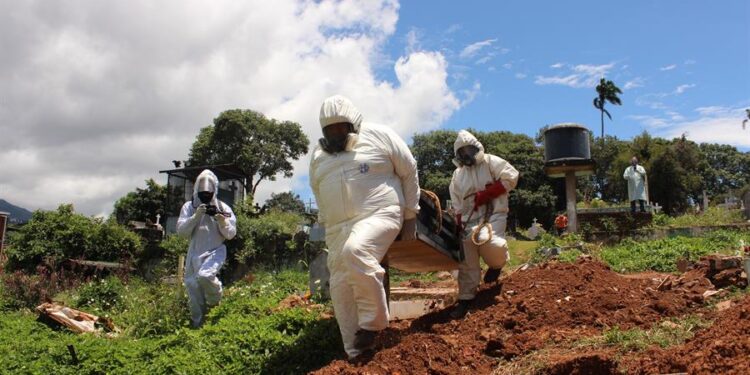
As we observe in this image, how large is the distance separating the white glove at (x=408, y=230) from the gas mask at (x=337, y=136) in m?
0.77

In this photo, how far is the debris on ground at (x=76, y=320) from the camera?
786 centimetres

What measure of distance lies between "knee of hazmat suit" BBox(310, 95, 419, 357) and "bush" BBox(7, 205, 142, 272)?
12.0m

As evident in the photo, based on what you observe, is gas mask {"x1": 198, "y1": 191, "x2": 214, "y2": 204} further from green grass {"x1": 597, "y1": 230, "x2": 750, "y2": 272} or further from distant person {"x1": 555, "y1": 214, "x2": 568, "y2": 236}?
distant person {"x1": 555, "y1": 214, "x2": 568, "y2": 236}

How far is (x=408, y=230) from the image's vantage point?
5008mm

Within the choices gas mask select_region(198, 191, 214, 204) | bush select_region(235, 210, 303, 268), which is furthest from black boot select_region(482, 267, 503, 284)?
bush select_region(235, 210, 303, 268)

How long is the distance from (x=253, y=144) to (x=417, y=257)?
94.9 feet

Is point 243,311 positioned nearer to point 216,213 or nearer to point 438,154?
point 216,213

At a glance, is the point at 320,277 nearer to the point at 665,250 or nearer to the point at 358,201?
the point at 358,201

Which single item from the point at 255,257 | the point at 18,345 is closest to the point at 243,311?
the point at 18,345

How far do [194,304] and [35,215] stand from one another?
35.4 ft

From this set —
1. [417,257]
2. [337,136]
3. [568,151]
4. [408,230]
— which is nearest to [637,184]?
[568,151]

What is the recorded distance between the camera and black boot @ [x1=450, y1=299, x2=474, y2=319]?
5.79 metres

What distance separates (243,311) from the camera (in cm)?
668

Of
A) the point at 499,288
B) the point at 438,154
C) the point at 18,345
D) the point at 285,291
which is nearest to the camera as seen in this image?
the point at 499,288
